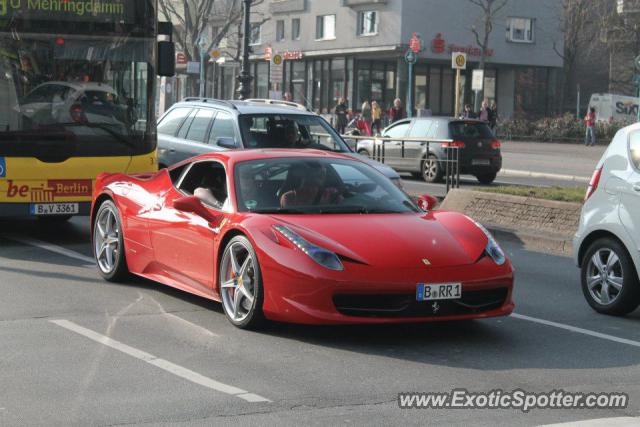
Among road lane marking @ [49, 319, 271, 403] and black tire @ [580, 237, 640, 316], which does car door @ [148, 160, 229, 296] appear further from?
black tire @ [580, 237, 640, 316]

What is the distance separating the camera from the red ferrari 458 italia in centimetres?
804

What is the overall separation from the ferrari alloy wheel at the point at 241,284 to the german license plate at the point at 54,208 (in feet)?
18.0

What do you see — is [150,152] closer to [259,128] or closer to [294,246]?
[259,128]

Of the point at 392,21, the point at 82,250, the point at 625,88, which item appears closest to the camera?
the point at 82,250

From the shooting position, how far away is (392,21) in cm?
6606

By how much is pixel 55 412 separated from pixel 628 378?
342cm

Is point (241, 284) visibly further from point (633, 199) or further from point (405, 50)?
point (405, 50)

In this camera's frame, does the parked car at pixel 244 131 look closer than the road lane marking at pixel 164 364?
No

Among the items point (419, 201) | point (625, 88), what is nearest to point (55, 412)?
point (419, 201)

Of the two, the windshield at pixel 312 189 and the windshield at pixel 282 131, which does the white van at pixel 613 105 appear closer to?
the windshield at pixel 282 131

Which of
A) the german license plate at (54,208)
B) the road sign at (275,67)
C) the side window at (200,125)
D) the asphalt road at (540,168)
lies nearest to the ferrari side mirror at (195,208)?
the german license plate at (54,208)

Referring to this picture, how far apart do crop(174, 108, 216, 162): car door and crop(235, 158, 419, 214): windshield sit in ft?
25.3

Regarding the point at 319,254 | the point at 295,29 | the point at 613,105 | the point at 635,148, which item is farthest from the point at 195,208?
the point at 295,29

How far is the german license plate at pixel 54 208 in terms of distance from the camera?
13.7 meters
